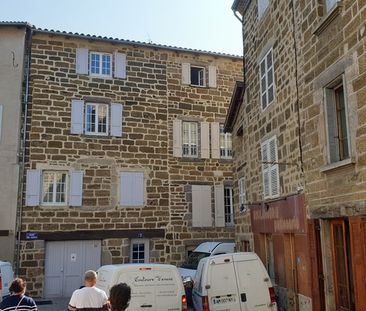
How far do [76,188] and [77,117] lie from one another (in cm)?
275

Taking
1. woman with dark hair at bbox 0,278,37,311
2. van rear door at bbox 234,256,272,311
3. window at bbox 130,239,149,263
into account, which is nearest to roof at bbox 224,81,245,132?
window at bbox 130,239,149,263

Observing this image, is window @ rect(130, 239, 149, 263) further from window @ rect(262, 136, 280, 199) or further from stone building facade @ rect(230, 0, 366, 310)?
window @ rect(262, 136, 280, 199)

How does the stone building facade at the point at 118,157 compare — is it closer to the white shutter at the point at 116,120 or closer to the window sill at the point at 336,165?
the white shutter at the point at 116,120

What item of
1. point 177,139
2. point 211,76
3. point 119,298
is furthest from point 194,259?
point 119,298

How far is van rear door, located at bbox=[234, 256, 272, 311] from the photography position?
327 inches

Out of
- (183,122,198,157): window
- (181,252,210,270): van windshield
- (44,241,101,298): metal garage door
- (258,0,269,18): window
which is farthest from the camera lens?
(183,122,198,157): window

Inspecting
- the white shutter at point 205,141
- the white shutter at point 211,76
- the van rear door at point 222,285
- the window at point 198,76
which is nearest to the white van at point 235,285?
the van rear door at point 222,285

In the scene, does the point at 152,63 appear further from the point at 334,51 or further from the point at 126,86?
the point at 334,51

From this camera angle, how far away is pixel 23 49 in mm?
17156

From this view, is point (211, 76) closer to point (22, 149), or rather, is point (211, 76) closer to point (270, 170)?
point (22, 149)

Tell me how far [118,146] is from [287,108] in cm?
927

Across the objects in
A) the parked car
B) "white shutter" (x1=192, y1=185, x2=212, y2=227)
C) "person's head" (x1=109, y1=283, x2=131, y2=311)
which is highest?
"white shutter" (x1=192, y1=185, x2=212, y2=227)

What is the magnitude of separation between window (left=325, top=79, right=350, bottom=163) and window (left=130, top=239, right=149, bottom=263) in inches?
439

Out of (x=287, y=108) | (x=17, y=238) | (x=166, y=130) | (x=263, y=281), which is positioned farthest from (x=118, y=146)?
(x=263, y=281)
